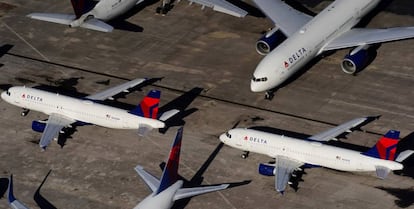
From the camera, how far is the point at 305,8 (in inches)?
3878

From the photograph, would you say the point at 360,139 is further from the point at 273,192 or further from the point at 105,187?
the point at 105,187

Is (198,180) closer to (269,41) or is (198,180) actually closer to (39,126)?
(39,126)

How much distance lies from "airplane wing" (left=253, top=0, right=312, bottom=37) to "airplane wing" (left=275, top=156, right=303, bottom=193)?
18842 millimetres

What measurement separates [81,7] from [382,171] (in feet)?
119

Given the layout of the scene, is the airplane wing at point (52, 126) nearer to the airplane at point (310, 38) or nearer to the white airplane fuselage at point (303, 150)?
the white airplane fuselage at point (303, 150)

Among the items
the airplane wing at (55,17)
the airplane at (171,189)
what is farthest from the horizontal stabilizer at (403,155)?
the airplane wing at (55,17)

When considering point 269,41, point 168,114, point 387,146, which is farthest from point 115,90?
point 387,146

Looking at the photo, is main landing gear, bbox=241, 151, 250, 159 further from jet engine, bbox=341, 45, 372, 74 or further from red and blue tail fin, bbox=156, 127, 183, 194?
jet engine, bbox=341, 45, 372, 74

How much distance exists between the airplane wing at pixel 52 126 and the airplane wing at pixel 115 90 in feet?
11.9

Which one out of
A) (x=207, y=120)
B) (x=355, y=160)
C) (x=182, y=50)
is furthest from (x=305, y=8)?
(x=355, y=160)

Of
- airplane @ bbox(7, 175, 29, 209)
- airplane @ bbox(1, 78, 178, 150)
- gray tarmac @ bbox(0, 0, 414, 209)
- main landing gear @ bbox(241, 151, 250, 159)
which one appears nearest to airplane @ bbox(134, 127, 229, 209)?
gray tarmac @ bbox(0, 0, 414, 209)

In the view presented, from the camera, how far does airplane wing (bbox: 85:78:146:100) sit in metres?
83.6

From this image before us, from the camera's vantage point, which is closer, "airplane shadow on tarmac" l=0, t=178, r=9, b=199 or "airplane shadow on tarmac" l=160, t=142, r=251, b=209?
"airplane shadow on tarmac" l=160, t=142, r=251, b=209

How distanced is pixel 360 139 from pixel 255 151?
8989 mm
